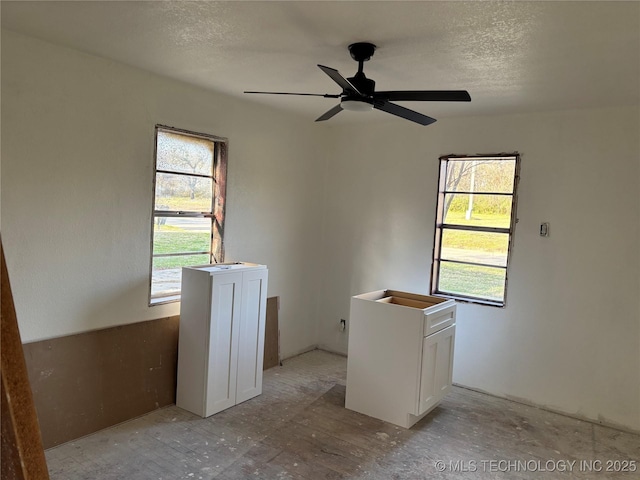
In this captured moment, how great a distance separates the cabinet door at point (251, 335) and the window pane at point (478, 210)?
1.81m

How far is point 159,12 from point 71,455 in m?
2.47

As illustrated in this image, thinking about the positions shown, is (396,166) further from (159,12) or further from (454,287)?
(159,12)

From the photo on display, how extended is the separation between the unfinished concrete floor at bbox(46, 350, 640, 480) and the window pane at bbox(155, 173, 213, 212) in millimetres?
1502

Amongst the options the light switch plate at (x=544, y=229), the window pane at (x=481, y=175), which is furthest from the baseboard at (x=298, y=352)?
the light switch plate at (x=544, y=229)

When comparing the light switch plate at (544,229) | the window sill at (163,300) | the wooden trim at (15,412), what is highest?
the light switch plate at (544,229)

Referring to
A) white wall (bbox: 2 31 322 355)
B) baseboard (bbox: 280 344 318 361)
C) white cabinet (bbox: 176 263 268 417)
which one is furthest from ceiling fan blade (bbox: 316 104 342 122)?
baseboard (bbox: 280 344 318 361)

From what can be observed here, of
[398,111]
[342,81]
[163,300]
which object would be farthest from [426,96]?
[163,300]

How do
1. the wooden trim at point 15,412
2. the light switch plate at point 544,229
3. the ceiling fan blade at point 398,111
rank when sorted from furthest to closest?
the light switch plate at point 544,229 < the ceiling fan blade at point 398,111 < the wooden trim at point 15,412

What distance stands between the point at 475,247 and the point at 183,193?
2.52 metres

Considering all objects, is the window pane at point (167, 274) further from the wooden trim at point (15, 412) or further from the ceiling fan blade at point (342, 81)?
the wooden trim at point (15, 412)

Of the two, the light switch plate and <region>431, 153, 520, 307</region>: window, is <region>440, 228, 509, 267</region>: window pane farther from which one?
the light switch plate

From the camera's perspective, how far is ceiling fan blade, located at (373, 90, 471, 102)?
7.39ft

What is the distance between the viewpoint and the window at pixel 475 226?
3848 millimetres

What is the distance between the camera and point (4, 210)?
2492mm
